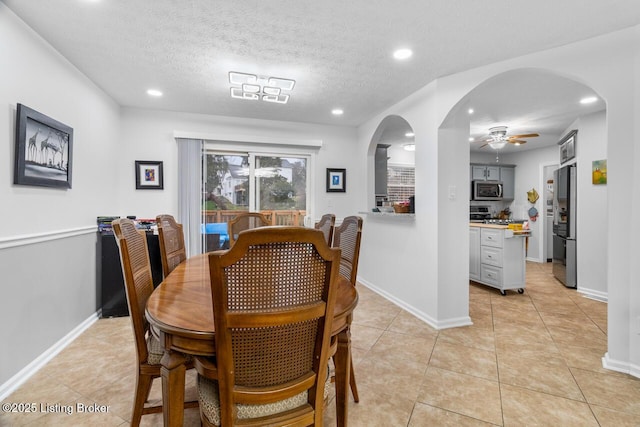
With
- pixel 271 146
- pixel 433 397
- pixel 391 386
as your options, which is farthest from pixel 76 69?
pixel 433 397

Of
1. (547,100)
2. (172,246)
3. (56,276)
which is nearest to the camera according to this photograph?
(172,246)

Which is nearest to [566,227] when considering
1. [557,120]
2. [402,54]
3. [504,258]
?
[504,258]

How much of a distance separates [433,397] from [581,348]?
156cm

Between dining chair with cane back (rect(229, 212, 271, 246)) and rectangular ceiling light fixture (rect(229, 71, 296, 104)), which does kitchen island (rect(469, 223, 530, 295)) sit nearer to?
dining chair with cane back (rect(229, 212, 271, 246))

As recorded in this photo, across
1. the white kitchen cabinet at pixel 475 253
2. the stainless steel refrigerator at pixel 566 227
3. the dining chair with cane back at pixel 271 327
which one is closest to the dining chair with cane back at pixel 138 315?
the dining chair with cane back at pixel 271 327

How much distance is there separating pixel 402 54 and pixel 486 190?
4.94 metres

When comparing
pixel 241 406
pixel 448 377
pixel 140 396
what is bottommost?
pixel 448 377

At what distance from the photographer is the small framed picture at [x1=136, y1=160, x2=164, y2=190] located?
144 inches

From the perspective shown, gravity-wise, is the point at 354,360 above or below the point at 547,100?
below

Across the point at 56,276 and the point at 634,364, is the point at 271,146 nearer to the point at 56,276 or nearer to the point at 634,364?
the point at 56,276

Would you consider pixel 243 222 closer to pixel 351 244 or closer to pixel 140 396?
pixel 351 244

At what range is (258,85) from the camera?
103 inches

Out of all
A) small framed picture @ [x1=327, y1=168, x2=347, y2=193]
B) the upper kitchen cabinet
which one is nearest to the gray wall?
small framed picture @ [x1=327, y1=168, x2=347, y2=193]

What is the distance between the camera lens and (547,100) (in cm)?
350
